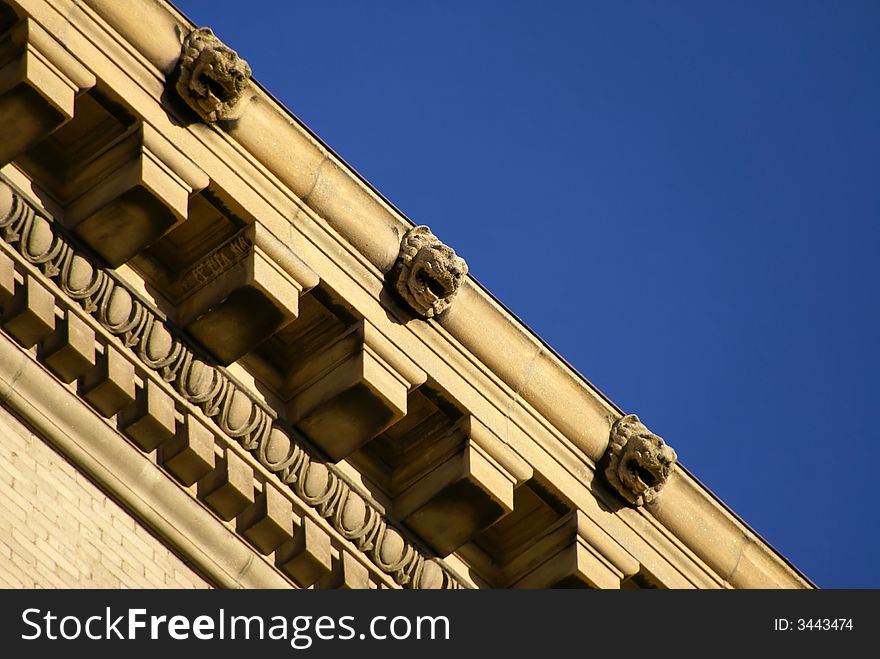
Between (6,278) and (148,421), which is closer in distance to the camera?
(6,278)

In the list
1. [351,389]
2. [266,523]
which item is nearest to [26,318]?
[266,523]

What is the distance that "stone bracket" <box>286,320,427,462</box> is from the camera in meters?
18.3

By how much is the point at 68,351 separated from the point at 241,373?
54.4 inches

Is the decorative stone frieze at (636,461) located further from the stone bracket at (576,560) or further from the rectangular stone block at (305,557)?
the rectangular stone block at (305,557)

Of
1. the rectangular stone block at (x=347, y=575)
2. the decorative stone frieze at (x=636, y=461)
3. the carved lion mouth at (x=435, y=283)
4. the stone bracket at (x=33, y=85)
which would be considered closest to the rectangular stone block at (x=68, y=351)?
the stone bracket at (x=33, y=85)

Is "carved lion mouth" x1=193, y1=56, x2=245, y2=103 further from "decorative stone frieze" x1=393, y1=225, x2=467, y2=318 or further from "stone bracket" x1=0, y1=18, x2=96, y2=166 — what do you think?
"decorative stone frieze" x1=393, y1=225, x2=467, y2=318

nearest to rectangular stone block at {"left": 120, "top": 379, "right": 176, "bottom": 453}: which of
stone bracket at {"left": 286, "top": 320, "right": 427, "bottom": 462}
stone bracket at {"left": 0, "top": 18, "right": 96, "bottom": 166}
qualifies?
stone bracket at {"left": 286, "top": 320, "right": 427, "bottom": 462}

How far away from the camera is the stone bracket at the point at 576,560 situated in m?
19.0

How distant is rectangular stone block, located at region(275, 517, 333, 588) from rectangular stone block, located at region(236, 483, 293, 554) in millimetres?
79

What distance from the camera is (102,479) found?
17375mm

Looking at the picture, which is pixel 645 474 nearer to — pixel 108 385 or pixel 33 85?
pixel 108 385

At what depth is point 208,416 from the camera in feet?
59.4

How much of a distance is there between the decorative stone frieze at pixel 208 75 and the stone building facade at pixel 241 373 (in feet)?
0.06

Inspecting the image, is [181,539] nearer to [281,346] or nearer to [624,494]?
[281,346]
